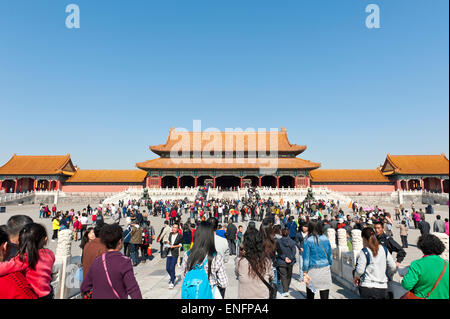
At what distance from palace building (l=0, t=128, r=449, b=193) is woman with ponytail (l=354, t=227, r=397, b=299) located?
112 ft

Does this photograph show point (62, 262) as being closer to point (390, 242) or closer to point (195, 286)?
point (195, 286)

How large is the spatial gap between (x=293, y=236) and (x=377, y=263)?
17.6ft

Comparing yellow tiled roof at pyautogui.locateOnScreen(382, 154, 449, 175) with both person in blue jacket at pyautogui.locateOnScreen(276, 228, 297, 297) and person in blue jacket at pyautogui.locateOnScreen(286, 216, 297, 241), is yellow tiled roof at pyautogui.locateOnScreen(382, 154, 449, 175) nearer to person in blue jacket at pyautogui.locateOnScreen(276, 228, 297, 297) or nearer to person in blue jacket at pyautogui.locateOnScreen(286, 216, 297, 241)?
person in blue jacket at pyautogui.locateOnScreen(286, 216, 297, 241)

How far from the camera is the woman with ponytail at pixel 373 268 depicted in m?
3.51

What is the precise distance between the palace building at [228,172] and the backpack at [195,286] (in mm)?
34862

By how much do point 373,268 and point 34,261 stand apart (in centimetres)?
389

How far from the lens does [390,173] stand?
1534 inches

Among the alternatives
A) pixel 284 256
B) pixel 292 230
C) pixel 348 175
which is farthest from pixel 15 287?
pixel 348 175

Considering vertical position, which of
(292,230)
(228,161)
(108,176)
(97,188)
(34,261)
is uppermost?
(228,161)

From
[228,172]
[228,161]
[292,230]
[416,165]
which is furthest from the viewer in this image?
[228,161]

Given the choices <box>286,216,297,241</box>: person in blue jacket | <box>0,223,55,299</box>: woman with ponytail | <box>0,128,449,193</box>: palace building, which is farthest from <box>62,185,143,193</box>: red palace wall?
<box>0,223,55,299</box>: woman with ponytail

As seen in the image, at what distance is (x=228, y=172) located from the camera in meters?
38.6
